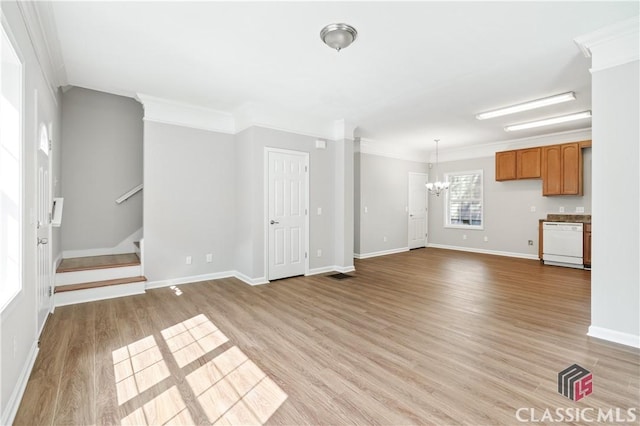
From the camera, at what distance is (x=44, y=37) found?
9.06ft

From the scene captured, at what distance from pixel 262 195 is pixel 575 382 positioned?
4121mm

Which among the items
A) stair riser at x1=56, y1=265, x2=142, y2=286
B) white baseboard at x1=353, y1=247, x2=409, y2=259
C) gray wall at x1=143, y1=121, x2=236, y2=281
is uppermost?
gray wall at x1=143, y1=121, x2=236, y2=281

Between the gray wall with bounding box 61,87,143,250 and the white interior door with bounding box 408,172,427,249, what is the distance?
6531 millimetres

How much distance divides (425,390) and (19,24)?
3.74 metres

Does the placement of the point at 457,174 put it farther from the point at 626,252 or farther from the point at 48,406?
the point at 48,406

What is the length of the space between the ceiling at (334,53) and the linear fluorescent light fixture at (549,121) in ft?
0.95

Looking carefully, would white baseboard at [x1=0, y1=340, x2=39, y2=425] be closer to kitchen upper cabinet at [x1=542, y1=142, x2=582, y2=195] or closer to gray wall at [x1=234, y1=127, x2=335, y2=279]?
gray wall at [x1=234, y1=127, x2=335, y2=279]

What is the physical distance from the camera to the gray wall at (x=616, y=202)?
2645 mm

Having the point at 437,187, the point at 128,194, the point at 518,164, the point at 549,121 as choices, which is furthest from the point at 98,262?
the point at 518,164

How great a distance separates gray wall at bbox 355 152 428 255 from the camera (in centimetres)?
720

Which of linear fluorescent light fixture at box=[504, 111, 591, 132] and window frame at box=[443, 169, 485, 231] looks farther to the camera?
window frame at box=[443, 169, 485, 231]

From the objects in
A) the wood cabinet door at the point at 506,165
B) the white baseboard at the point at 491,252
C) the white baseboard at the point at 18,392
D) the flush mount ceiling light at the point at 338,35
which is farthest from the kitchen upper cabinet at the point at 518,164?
the white baseboard at the point at 18,392

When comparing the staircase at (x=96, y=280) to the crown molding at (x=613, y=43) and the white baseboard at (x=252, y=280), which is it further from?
the crown molding at (x=613, y=43)

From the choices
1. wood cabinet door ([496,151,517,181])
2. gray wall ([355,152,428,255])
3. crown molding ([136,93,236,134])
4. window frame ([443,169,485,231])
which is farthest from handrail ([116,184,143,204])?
wood cabinet door ([496,151,517,181])
